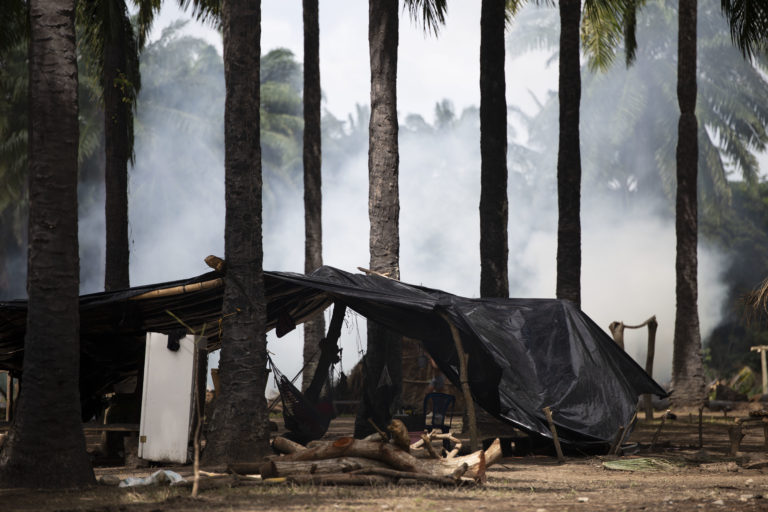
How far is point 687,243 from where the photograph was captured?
18109 millimetres

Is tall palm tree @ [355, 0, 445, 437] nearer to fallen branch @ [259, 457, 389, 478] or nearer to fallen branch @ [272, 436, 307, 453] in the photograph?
fallen branch @ [272, 436, 307, 453]

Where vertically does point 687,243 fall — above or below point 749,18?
below

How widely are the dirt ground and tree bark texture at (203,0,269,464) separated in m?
0.65

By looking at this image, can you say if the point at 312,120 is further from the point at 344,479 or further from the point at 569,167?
the point at 344,479

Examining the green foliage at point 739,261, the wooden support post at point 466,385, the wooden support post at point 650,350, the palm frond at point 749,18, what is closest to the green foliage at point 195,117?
the green foliage at point 739,261

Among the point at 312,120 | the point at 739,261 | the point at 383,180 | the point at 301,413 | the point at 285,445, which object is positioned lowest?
the point at 285,445

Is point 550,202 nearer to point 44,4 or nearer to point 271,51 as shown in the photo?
point 271,51

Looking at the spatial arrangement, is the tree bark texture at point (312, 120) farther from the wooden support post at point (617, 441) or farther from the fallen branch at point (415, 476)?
the fallen branch at point (415, 476)

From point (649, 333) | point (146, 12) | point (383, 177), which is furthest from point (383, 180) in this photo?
point (146, 12)

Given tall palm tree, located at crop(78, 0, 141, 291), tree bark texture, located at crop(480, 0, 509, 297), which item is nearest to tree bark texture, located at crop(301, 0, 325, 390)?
tall palm tree, located at crop(78, 0, 141, 291)

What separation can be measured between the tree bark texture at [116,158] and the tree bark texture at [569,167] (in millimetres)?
6795

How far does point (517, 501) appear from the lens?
6547mm

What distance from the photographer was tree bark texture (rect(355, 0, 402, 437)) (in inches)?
475

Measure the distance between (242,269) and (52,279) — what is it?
2.12m
